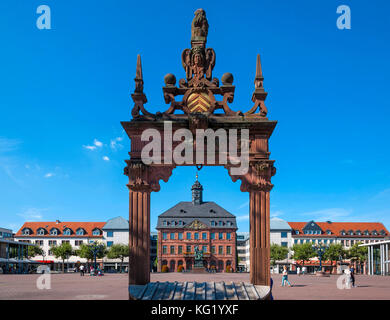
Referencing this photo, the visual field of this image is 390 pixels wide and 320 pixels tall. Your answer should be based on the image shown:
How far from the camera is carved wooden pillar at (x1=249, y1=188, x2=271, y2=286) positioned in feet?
35.5

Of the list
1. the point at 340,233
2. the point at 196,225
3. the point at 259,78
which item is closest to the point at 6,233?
the point at 196,225

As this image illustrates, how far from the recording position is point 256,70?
11.8 metres

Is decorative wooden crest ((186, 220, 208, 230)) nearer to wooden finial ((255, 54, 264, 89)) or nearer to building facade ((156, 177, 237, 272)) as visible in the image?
building facade ((156, 177, 237, 272))

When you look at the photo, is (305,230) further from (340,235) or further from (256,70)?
(256,70)

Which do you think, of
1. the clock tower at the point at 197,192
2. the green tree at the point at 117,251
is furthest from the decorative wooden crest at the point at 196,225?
the green tree at the point at 117,251

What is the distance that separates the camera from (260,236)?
35.9 ft

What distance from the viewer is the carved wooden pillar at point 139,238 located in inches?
430

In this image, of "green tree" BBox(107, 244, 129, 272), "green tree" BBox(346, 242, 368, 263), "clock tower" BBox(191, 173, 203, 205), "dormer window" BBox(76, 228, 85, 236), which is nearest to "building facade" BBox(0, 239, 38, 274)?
"green tree" BBox(107, 244, 129, 272)

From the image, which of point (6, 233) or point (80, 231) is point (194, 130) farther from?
point (6, 233)

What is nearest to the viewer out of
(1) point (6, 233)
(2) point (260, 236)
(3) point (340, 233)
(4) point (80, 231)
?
(2) point (260, 236)

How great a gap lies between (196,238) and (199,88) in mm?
75862

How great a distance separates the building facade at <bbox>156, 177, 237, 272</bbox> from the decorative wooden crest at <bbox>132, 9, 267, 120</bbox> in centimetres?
7397

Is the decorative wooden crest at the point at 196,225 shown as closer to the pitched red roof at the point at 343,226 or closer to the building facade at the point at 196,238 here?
the building facade at the point at 196,238
